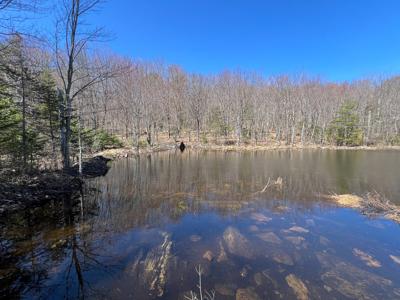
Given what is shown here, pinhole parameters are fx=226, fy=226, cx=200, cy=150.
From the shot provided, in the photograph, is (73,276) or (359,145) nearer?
(73,276)

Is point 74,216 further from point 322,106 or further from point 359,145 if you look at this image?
point 322,106

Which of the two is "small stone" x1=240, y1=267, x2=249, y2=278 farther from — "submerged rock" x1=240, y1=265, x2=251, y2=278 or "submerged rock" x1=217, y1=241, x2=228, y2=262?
"submerged rock" x1=217, y1=241, x2=228, y2=262

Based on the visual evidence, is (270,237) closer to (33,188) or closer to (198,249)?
(198,249)

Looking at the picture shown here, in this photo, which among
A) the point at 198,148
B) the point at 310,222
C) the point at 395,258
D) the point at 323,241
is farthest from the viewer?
the point at 198,148

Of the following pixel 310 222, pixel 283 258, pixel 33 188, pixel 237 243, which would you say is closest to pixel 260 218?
pixel 310 222

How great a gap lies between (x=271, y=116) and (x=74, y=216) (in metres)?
48.5

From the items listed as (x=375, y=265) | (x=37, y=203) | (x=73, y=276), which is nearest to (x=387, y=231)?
(x=375, y=265)

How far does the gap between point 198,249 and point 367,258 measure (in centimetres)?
420

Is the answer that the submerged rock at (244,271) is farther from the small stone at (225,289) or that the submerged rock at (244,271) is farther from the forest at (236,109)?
the forest at (236,109)

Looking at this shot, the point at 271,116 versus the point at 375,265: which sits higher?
the point at 271,116

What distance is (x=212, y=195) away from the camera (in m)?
11.3

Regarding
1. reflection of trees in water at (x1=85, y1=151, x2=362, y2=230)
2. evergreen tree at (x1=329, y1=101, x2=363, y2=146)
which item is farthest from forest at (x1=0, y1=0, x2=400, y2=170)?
reflection of trees in water at (x1=85, y1=151, x2=362, y2=230)

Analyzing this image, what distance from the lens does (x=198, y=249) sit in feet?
19.3

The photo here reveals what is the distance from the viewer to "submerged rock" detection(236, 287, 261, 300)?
4.05m
